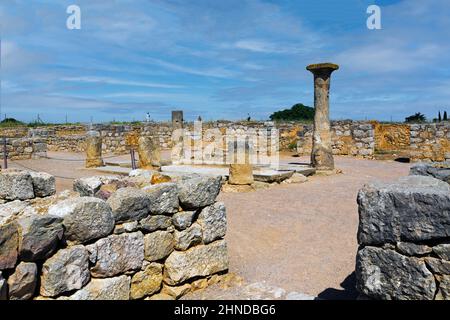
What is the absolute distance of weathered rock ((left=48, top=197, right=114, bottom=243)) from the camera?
3.84 meters

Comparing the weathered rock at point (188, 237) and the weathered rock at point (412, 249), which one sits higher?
the weathered rock at point (412, 249)

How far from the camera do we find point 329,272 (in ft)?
19.2

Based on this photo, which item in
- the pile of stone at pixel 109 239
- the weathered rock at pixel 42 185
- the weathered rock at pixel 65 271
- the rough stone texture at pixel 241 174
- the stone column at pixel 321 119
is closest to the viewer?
the pile of stone at pixel 109 239

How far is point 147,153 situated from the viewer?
14.5 meters

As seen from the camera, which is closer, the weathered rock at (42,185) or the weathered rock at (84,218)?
the weathered rock at (84,218)

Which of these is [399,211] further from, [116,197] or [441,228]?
[116,197]

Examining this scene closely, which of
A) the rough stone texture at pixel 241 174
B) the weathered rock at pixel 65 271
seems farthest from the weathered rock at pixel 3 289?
the rough stone texture at pixel 241 174

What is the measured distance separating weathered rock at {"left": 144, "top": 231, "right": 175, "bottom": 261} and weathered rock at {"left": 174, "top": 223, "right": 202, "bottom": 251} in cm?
7

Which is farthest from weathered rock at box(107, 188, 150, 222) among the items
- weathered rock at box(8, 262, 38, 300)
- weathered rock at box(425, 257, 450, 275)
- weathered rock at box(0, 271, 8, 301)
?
weathered rock at box(425, 257, 450, 275)

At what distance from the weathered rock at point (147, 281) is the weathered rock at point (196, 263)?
0.11 meters

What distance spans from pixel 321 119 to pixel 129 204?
39.8ft

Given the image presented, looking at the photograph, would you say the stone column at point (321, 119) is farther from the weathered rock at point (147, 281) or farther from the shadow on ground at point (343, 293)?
the weathered rock at point (147, 281)

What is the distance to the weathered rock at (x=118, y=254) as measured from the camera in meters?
4.08
